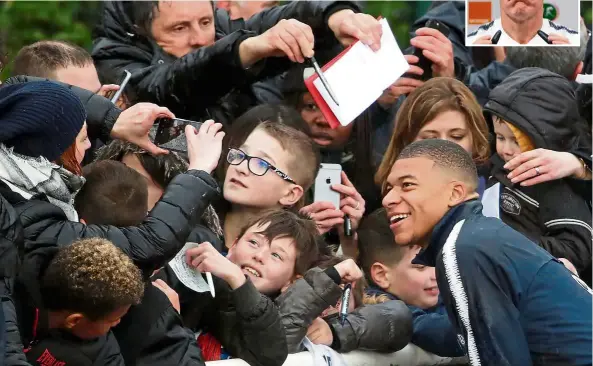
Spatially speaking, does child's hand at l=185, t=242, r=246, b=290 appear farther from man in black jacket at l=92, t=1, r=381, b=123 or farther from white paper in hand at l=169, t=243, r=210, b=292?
man in black jacket at l=92, t=1, r=381, b=123

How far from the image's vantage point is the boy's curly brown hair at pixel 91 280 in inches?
164

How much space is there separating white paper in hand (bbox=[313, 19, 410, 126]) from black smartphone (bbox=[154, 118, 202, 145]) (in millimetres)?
805

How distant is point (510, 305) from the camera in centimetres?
462

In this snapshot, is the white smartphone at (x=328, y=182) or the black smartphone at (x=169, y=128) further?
the white smartphone at (x=328, y=182)

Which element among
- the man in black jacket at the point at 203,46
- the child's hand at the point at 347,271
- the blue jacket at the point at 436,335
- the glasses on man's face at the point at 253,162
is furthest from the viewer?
the man in black jacket at the point at 203,46

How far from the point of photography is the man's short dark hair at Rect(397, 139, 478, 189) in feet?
16.8

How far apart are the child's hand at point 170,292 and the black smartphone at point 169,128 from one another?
0.58 meters

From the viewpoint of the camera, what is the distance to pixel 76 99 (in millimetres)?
4410

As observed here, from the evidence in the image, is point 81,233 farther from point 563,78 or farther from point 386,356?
point 563,78

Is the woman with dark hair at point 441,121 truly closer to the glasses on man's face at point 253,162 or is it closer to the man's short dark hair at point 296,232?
the glasses on man's face at point 253,162

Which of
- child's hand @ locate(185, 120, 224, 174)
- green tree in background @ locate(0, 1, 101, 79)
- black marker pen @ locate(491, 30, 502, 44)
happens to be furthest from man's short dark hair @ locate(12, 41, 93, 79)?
green tree in background @ locate(0, 1, 101, 79)

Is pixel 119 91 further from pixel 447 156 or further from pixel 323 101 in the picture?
pixel 447 156

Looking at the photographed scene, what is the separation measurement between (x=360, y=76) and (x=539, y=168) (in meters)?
0.96

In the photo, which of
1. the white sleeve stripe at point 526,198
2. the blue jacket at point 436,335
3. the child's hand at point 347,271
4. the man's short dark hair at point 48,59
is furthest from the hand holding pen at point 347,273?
the man's short dark hair at point 48,59
